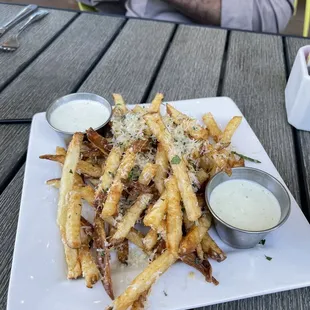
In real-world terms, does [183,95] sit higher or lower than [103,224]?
lower

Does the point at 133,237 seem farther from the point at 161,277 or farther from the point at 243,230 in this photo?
the point at 243,230

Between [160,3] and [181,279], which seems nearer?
[181,279]

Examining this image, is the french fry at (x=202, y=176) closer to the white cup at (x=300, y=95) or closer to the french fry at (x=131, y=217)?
the french fry at (x=131, y=217)

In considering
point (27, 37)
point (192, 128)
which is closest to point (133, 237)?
point (192, 128)

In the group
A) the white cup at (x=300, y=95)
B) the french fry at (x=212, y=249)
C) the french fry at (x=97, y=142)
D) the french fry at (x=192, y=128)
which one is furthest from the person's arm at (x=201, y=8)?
the french fry at (x=212, y=249)

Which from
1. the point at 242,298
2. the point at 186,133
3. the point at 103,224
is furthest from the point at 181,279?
the point at 186,133

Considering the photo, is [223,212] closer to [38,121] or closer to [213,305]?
[213,305]
